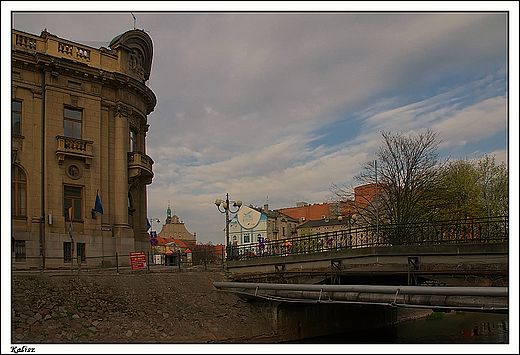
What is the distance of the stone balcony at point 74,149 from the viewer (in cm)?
2645

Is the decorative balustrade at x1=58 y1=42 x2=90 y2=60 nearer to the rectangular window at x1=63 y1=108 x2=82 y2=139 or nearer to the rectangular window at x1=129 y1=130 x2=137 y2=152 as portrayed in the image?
the rectangular window at x1=63 y1=108 x2=82 y2=139

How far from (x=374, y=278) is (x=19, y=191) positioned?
1896 centimetres

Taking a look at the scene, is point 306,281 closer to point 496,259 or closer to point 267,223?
point 496,259

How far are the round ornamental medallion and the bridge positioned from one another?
33.1ft

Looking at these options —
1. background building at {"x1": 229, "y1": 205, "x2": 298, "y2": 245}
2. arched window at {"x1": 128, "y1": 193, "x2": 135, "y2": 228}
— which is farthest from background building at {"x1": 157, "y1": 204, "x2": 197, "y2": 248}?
arched window at {"x1": 128, "y1": 193, "x2": 135, "y2": 228}

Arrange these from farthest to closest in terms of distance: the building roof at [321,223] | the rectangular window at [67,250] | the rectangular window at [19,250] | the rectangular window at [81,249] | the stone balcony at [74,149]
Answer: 1. the building roof at [321,223]
2. the rectangular window at [81,249]
3. the stone balcony at [74,149]
4. the rectangular window at [67,250]
5. the rectangular window at [19,250]

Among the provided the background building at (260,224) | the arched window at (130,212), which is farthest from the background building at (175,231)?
the arched window at (130,212)

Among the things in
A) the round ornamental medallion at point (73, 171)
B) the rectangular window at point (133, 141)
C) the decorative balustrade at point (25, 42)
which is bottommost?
the round ornamental medallion at point (73, 171)

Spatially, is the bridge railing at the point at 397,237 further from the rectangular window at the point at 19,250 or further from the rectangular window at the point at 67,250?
the rectangular window at the point at 19,250

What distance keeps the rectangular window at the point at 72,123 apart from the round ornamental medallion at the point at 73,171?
6.21 ft

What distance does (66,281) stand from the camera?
19234 millimetres

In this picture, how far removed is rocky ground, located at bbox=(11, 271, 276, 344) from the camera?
16.5 m

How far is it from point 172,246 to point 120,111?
342ft

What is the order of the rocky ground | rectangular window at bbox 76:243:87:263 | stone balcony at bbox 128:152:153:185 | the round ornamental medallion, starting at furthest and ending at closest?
stone balcony at bbox 128:152:153:185, the round ornamental medallion, rectangular window at bbox 76:243:87:263, the rocky ground
